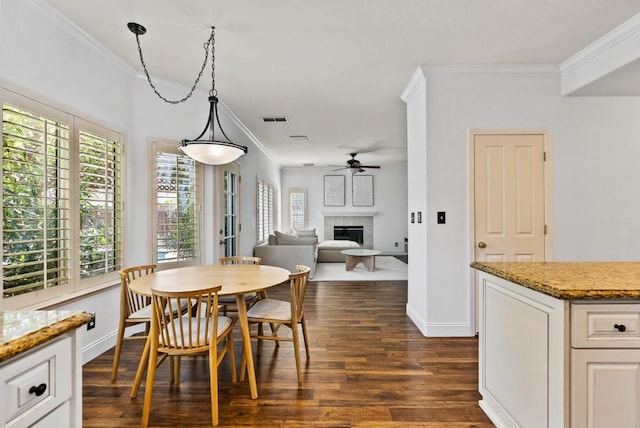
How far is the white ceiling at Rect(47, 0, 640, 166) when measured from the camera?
2.24 metres

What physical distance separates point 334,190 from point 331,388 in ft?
25.0

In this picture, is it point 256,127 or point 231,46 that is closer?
point 231,46

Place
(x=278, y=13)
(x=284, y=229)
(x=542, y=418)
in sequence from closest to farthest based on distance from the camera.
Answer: (x=542, y=418) → (x=278, y=13) → (x=284, y=229)

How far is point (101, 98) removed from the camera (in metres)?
2.82

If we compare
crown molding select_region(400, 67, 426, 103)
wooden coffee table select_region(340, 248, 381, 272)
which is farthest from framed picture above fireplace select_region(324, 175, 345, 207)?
crown molding select_region(400, 67, 426, 103)

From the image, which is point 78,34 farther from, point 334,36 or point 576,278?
A: point 576,278

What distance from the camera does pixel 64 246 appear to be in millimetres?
2426

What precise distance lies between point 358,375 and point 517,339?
1223mm

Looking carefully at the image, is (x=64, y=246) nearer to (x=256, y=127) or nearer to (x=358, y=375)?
(x=358, y=375)

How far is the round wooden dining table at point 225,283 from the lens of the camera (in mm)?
2100

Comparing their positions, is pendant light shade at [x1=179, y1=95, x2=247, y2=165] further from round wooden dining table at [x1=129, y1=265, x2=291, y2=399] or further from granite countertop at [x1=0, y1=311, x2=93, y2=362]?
granite countertop at [x1=0, y1=311, x2=93, y2=362]

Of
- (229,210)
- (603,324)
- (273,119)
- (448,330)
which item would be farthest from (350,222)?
(603,324)

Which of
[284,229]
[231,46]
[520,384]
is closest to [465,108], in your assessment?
[231,46]

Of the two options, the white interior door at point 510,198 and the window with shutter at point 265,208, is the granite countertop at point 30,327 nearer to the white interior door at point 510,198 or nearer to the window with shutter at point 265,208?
the white interior door at point 510,198
